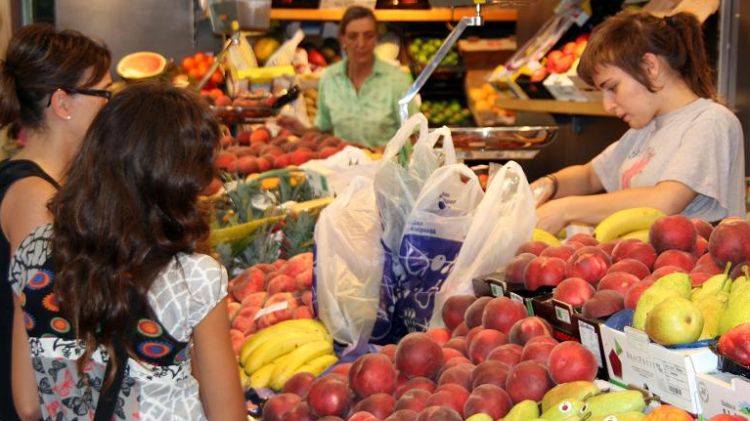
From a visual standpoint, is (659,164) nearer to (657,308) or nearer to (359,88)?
(657,308)

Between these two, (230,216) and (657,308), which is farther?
(230,216)

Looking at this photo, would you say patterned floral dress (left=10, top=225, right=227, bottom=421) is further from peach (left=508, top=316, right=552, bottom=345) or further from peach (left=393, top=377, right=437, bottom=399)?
peach (left=508, top=316, right=552, bottom=345)

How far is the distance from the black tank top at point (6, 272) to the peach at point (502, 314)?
1.05 metres

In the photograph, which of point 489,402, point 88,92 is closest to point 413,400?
point 489,402

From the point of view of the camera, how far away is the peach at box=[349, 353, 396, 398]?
1.90 metres

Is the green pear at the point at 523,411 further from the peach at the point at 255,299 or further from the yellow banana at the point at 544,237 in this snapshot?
the peach at the point at 255,299

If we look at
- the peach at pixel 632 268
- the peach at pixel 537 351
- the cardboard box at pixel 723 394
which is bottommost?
the peach at pixel 537 351

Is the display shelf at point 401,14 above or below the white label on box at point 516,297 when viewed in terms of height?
below

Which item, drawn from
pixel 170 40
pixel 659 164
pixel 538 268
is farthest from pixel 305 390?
pixel 170 40

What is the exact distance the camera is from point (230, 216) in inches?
146

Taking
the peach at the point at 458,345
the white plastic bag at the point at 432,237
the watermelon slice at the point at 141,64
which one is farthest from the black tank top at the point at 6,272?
the watermelon slice at the point at 141,64

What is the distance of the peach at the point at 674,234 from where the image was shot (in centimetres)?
209

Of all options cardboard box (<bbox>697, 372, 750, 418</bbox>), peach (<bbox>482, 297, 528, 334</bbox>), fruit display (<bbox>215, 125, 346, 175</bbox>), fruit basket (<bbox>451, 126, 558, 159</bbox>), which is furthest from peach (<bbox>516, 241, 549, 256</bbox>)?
fruit display (<bbox>215, 125, 346, 175</bbox>)

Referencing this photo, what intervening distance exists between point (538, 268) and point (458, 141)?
246 centimetres
